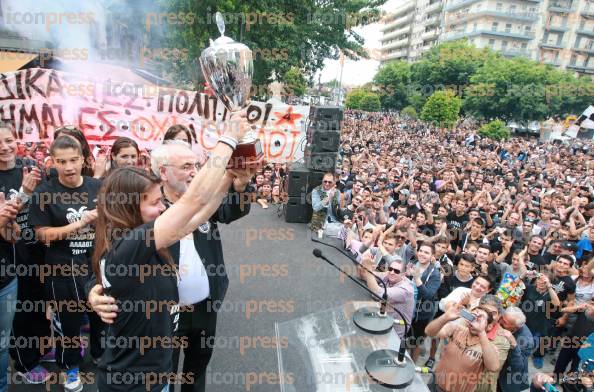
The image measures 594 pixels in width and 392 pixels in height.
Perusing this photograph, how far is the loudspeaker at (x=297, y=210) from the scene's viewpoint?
720 cm

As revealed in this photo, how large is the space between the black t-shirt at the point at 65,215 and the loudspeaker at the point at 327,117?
4.98 metres

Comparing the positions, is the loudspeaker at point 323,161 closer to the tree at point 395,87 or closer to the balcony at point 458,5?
the tree at point 395,87

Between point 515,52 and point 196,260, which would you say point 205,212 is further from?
point 515,52

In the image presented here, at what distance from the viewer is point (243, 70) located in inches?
72.6

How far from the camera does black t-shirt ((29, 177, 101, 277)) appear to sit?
251 centimetres

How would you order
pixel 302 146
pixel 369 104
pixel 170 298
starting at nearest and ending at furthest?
pixel 170 298
pixel 302 146
pixel 369 104

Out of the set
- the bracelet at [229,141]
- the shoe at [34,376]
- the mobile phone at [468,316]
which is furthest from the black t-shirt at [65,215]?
the mobile phone at [468,316]

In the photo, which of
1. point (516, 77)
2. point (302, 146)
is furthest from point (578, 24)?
point (302, 146)

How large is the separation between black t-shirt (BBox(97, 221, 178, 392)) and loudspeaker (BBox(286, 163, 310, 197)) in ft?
17.8

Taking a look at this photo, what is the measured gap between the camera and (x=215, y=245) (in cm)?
244

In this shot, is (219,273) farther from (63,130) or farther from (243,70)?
(63,130)

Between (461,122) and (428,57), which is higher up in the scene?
(428,57)

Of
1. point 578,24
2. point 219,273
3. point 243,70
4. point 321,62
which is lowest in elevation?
point 219,273

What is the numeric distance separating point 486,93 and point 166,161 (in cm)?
3592
